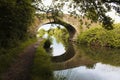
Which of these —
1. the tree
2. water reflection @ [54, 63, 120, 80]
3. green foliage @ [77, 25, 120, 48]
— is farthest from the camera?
green foliage @ [77, 25, 120, 48]

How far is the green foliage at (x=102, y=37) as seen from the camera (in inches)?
1217

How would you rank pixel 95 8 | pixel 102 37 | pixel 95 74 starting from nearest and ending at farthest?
pixel 95 8 → pixel 95 74 → pixel 102 37

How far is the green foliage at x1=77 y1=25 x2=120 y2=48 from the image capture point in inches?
1217

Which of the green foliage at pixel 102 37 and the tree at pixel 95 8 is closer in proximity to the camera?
the tree at pixel 95 8

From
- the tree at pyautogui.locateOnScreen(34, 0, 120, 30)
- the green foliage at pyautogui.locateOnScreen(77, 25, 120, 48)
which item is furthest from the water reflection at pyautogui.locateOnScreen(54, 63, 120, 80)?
the green foliage at pyautogui.locateOnScreen(77, 25, 120, 48)

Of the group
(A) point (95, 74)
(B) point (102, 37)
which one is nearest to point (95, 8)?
(A) point (95, 74)

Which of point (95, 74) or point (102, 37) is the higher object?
point (102, 37)

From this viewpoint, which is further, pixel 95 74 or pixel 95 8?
pixel 95 74

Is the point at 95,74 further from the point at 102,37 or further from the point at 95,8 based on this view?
the point at 102,37

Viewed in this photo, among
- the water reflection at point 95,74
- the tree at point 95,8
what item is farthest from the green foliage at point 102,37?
the tree at point 95,8

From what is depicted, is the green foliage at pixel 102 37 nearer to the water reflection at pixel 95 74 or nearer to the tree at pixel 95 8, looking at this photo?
the water reflection at pixel 95 74

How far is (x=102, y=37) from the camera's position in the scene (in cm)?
3206

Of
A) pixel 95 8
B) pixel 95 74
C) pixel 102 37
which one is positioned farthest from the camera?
pixel 102 37

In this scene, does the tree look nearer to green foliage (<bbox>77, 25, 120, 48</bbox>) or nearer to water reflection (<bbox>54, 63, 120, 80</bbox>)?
water reflection (<bbox>54, 63, 120, 80</bbox>)
